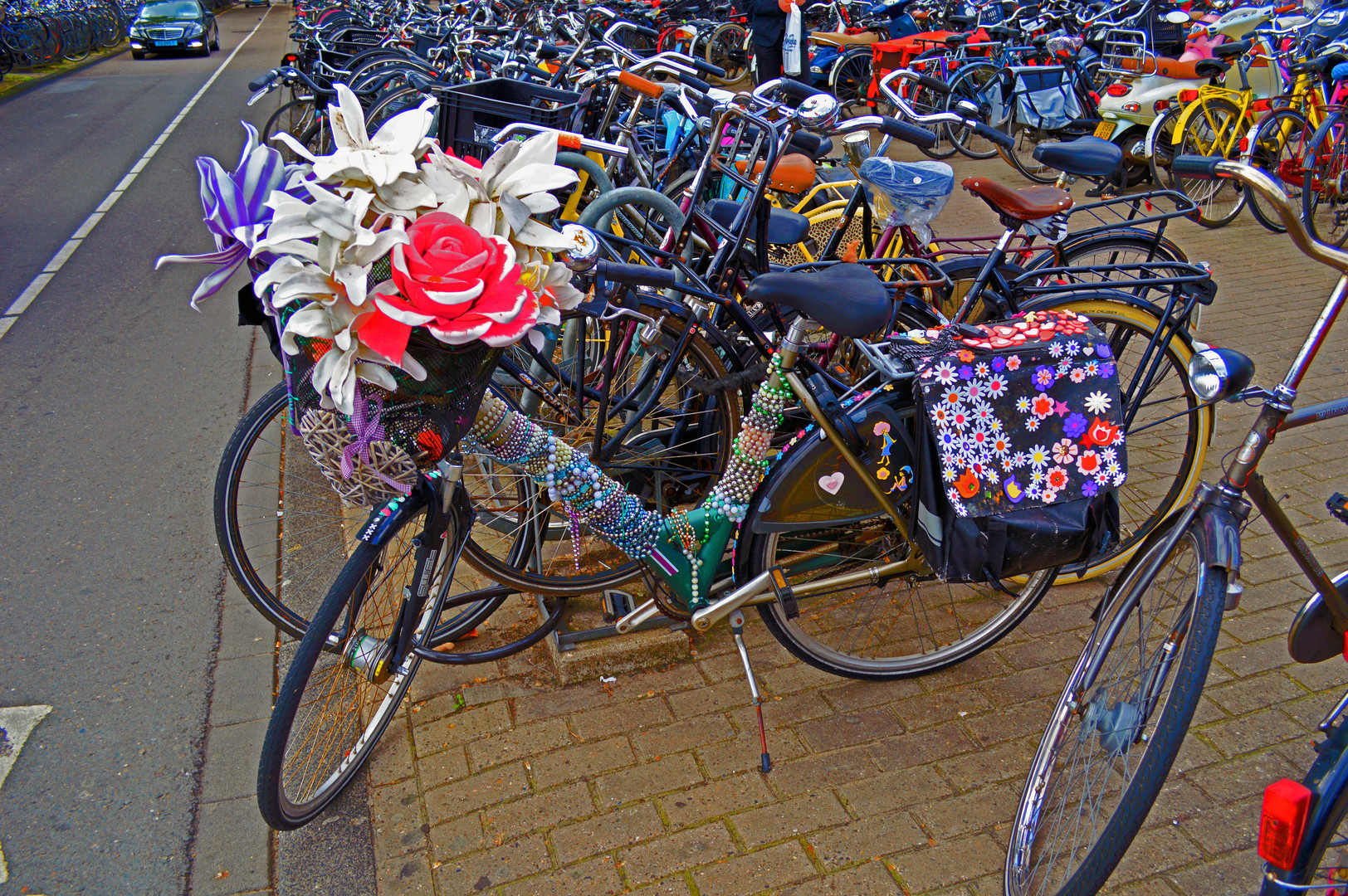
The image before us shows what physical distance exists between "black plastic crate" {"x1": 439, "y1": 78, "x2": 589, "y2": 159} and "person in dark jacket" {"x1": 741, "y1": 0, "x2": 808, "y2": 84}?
568 centimetres

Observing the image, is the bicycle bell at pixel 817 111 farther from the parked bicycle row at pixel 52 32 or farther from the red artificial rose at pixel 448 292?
the parked bicycle row at pixel 52 32

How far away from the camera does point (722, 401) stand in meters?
2.80

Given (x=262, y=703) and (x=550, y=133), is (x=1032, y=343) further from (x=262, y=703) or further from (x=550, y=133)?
(x=262, y=703)

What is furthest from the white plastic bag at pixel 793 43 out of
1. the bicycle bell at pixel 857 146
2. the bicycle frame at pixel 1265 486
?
the bicycle frame at pixel 1265 486

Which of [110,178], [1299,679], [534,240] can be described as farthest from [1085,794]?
[110,178]

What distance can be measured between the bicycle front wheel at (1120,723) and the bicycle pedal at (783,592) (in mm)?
726

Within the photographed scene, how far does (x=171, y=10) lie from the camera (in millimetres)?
20562

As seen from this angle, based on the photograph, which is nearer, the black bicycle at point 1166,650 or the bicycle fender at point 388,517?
the black bicycle at point 1166,650

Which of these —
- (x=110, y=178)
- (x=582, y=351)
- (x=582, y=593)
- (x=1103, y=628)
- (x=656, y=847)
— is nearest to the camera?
(x=1103, y=628)

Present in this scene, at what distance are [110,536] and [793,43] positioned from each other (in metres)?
5.24

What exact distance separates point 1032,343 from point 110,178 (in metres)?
10.1

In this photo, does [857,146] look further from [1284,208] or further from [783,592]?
[1284,208]

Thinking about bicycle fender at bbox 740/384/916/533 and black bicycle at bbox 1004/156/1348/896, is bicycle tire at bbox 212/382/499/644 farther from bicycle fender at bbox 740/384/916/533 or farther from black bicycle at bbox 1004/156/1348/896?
black bicycle at bbox 1004/156/1348/896

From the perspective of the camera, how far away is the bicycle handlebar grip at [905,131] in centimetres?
277
